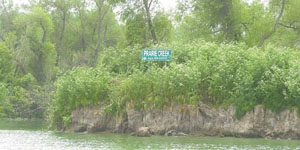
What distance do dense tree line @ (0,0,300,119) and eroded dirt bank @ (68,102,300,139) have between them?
5.18 ft

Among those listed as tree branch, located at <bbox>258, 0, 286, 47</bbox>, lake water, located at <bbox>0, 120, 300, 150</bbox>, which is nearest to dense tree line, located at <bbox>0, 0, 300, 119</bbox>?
tree branch, located at <bbox>258, 0, 286, 47</bbox>

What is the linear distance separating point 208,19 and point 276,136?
23747 millimetres

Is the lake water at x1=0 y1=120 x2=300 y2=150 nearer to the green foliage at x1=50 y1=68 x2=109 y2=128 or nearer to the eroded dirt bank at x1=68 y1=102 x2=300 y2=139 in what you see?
the eroded dirt bank at x1=68 y1=102 x2=300 y2=139

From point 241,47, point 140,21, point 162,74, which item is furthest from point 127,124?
point 140,21

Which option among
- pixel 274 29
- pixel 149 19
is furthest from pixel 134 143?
pixel 274 29

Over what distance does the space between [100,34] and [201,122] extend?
49.0 metres

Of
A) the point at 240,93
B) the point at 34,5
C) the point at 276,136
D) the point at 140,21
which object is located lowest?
the point at 276,136

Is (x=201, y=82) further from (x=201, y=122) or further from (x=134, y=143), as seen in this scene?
(x=134, y=143)

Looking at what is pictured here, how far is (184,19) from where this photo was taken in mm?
63656

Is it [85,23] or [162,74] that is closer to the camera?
[162,74]

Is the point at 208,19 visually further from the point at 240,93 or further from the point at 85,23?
the point at 85,23

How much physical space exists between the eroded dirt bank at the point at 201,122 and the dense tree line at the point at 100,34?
5.18 feet

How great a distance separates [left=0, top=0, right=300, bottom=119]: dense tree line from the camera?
58812 mm

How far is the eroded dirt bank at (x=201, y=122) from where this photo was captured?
3831 centimetres
